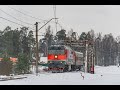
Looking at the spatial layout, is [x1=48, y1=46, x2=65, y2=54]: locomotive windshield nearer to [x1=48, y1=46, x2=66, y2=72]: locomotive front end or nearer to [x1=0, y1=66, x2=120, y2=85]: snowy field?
[x1=48, y1=46, x2=66, y2=72]: locomotive front end

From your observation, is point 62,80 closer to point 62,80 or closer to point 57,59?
point 62,80

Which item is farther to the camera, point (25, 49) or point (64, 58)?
point (25, 49)

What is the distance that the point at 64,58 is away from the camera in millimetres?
47688

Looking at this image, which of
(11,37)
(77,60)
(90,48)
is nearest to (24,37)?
(11,37)

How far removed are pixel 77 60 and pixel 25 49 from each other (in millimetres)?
55423

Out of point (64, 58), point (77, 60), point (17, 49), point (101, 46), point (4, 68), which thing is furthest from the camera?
point (101, 46)

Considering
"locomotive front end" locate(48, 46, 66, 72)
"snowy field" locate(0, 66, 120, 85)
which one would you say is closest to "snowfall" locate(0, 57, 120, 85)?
"snowy field" locate(0, 66, 120, 85)

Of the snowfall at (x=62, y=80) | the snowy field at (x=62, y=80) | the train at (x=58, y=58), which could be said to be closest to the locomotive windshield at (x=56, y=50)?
the train at (x=58, y=58)

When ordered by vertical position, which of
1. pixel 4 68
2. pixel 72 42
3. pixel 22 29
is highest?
pixel 22 29

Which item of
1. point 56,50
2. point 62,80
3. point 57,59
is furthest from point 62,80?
point 56,50

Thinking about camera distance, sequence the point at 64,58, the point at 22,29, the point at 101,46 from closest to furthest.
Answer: the point at 64,58 < the point at 22,29 < the point at 101,46

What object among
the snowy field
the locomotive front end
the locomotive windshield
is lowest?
the snowy field

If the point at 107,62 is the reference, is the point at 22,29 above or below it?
above

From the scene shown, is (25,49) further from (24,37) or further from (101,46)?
(101,46)
